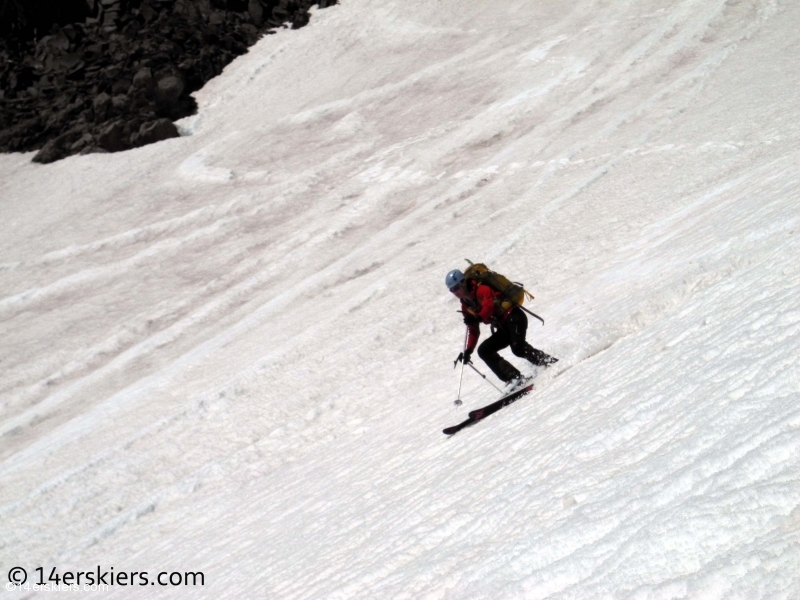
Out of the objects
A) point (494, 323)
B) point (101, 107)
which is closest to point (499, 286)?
point (494, 323)

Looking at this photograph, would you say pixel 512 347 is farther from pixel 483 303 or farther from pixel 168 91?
Result: pixel 168 91

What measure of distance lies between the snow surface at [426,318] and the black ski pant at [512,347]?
0.27 metres

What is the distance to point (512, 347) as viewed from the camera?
29.7ft

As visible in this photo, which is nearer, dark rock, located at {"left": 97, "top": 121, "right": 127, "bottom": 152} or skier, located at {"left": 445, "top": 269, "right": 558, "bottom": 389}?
skier, located at {"left": 445, "top": 269, "right": 558, "bottom": 389}

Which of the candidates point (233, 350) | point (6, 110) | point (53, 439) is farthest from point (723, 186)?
point (6, 110)

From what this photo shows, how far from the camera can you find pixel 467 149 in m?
24.8

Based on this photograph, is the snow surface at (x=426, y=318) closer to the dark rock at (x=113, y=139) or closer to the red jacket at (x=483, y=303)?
the dark rock at (x=113, y=139)

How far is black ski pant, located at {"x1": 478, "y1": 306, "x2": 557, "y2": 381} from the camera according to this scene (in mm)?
8867

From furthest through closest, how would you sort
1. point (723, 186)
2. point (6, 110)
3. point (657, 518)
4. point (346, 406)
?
point (6, 110), point (723, 186), point (346, 406), point (657, 518)

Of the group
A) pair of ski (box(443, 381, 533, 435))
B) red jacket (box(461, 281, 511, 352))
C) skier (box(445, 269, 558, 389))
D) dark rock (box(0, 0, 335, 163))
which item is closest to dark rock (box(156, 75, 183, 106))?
dark rock (box(0, 0, 335, 163))

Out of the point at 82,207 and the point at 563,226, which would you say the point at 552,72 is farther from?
the point at 82,207

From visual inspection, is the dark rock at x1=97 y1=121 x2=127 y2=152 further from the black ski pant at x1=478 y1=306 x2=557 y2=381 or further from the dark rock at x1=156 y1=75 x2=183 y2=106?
the black ski pant at x1=478 y1=306 x2=557 y2=381

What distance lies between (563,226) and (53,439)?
1188cm

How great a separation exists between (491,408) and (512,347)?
791 millimetres
